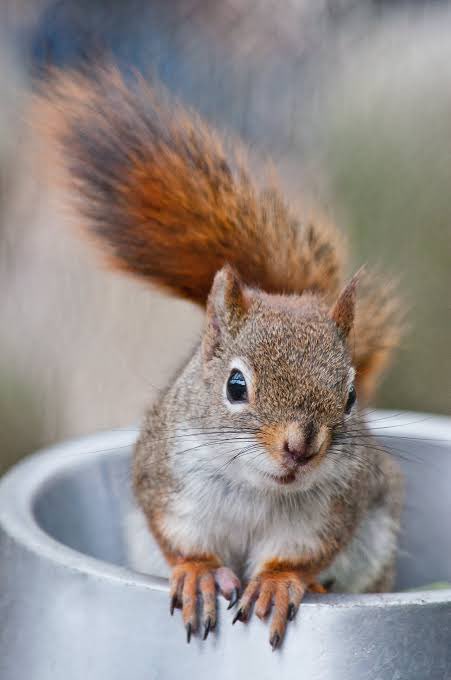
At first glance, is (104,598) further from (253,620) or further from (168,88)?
(168,88)

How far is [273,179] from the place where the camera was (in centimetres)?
82

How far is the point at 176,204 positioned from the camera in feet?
2.81

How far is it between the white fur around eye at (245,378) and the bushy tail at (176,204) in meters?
0.20

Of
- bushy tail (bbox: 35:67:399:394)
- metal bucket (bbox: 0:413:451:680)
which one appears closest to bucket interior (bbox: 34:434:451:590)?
metal bucket (bbox: 0:413:451:680)

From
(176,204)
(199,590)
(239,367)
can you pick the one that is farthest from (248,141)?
(199,590)

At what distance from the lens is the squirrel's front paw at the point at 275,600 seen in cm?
60

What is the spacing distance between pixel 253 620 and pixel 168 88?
1.33 ft

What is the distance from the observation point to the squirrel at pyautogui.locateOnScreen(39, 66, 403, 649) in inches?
25.3

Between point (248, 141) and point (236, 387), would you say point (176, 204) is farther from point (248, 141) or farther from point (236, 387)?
point (236, 387)

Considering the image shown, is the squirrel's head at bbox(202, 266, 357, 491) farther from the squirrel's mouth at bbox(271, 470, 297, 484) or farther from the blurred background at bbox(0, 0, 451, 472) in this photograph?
the blurred background at bbox(0, 0, 451, 472)

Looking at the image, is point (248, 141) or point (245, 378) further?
point (248, 141)

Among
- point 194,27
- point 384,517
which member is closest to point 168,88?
point 194,27

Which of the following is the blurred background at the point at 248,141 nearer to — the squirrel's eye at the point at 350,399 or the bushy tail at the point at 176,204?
the bushy tail at the point at 176,204

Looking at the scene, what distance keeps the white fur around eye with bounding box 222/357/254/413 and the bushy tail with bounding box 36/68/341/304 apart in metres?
0.20
